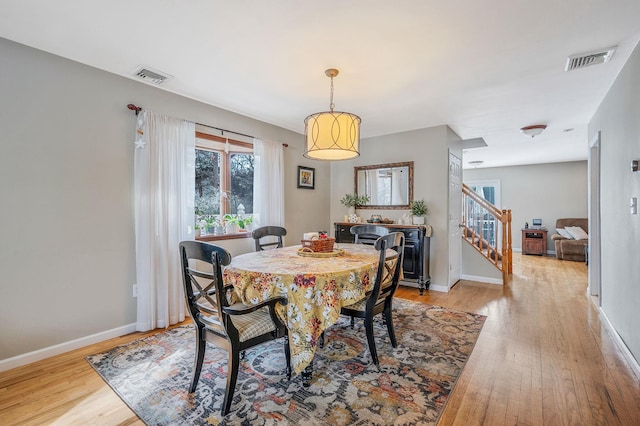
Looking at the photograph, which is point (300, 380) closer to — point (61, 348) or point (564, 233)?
point (61, 348)

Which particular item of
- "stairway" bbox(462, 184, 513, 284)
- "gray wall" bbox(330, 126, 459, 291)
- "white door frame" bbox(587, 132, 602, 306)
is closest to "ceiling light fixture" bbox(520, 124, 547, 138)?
"white door frame" bbox(587, 132, 602, 306)

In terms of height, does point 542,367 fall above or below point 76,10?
below

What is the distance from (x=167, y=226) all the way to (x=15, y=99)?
1426mm

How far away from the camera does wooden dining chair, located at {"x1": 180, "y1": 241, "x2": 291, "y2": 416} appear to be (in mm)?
1576

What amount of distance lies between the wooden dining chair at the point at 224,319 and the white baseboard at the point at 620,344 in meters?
2.47

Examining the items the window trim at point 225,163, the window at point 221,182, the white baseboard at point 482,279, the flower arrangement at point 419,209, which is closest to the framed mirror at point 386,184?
the flower arrangement at point 419,209

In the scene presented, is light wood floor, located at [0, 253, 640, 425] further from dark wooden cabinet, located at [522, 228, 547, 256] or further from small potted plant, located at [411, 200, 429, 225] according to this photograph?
dark wooden cabinet, located at [522, 228, 547, 256]

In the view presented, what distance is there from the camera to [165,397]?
181 cm

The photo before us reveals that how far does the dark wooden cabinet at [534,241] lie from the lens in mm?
7199

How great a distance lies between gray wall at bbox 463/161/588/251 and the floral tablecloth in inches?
313

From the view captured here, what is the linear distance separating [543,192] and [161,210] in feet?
28.9

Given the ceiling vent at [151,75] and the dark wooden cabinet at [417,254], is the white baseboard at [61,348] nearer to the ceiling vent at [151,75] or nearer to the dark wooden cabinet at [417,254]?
the ceiling vent at [151,75]

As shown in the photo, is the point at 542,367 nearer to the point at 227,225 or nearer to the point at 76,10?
the point at 227,225

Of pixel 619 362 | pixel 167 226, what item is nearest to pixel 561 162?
pixel 619 362
